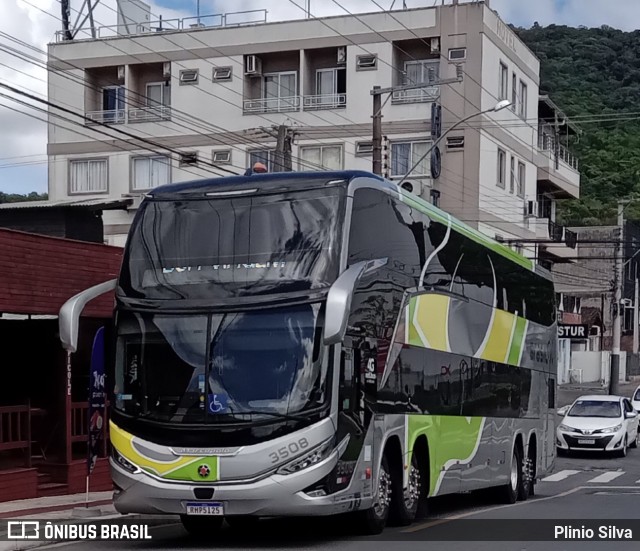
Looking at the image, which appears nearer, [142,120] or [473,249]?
[473,249]

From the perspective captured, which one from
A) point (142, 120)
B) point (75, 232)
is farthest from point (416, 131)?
point (75, 232)

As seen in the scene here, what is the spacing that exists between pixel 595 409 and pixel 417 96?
45.3ft

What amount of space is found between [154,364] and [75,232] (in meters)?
11.6

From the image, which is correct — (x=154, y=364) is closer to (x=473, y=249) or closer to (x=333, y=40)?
(x=473, y=249)

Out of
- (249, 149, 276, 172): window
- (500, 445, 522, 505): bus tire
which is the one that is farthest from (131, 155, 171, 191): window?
Answer: (500, 445, 522, 505): bus tire

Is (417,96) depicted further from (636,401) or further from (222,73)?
(636,401)

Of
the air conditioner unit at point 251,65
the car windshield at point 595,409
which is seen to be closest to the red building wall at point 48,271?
the car windshield at point 595,409

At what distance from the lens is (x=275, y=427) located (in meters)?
12.8

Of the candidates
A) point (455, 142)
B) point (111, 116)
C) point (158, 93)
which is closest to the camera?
point (455, 142)

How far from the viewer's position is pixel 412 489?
1555cm

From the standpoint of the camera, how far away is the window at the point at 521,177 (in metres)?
47.7

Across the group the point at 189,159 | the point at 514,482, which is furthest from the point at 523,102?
the point at 514,482

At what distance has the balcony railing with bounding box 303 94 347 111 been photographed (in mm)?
44656

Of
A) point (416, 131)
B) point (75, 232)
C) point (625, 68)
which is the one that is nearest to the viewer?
point (75, 232)
